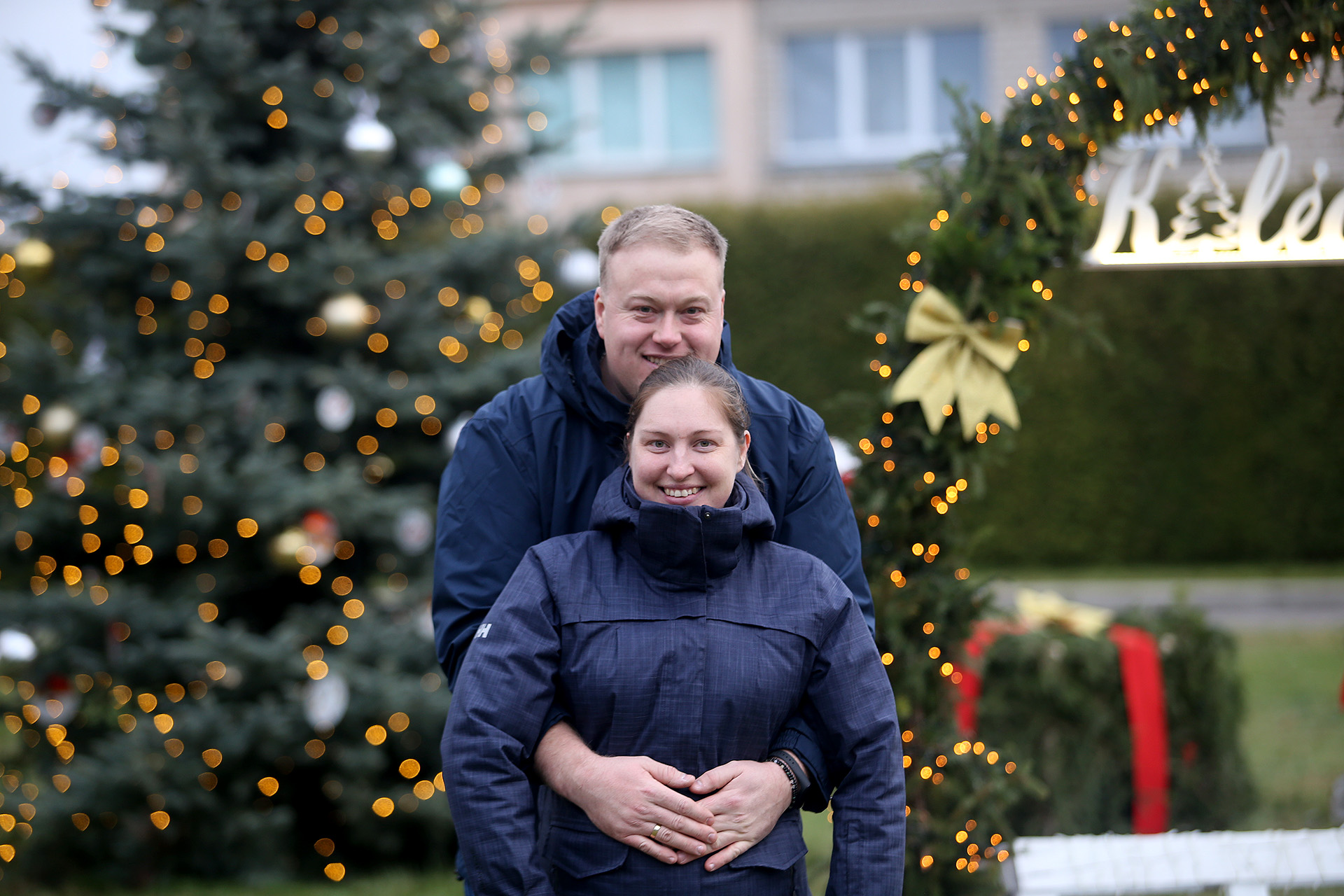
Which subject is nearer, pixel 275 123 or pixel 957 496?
pixel 957 496

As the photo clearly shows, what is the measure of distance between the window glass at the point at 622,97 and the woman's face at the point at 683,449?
12.9 meters

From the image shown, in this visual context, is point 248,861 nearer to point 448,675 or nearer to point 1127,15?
point 448,675

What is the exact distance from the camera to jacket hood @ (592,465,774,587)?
6.27 ft

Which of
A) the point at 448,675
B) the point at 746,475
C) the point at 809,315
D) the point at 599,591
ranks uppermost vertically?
the point at 809,315

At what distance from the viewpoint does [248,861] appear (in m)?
4.46

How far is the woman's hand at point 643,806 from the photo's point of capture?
1851 millimetres

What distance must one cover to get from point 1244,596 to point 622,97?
9.33 m

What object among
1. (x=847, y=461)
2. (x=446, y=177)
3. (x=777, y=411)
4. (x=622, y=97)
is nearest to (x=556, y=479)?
(x=777, y=411)

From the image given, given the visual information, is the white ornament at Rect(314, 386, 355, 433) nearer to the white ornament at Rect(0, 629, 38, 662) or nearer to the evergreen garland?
the white ornament at Rect(0, 629, 38, 662)

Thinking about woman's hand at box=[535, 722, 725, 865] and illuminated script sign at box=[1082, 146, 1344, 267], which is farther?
illuminated script sign at box=[1082, 146, 1344, 267]

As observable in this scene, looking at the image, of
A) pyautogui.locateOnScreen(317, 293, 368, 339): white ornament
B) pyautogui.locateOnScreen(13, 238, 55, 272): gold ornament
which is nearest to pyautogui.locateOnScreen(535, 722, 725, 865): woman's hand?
pyautogui.locateOnScreen(317, 293, 368, 339): white ornament

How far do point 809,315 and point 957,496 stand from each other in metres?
7.70

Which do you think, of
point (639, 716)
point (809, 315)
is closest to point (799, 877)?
point (639, 716)

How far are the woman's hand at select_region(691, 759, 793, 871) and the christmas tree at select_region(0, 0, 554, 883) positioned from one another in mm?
2623
